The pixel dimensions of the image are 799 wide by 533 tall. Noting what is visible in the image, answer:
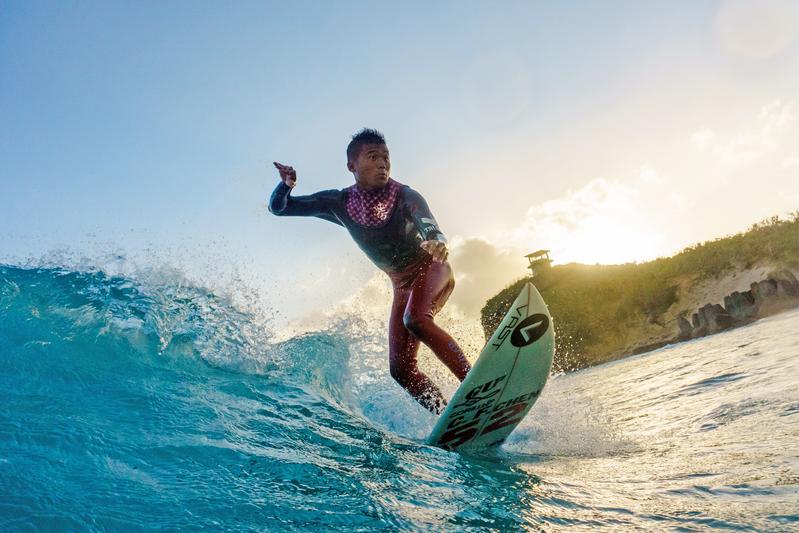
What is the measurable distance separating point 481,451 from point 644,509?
1980mm

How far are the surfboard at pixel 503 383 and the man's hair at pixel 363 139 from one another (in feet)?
6.81

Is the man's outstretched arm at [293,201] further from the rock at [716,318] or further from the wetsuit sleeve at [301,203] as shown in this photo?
the rock at [716,318]

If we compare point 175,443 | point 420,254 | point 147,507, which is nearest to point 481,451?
point 420,254

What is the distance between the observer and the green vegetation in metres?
34.7

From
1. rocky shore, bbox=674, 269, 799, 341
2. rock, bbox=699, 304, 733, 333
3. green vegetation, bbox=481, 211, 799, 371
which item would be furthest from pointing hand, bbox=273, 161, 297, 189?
green vegetation, bbox=481, 211, 799, 371

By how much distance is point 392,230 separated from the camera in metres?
4.67

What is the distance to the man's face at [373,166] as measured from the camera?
467cm

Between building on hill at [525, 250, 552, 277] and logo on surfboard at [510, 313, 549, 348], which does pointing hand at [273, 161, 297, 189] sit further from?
building on hill at [525, 250, 552, 277]

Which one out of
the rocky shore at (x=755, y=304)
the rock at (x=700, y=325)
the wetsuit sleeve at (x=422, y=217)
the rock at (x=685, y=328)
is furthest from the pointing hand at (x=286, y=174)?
the rock at (x=685, y=328)

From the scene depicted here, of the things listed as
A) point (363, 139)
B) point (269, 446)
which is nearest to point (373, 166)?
point (363, 139)

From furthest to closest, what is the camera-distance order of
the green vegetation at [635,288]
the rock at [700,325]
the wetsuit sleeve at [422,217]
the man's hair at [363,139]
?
the green vegetation at [635,288] → the rock at [700,325] → the man's hair at [363,139] → the wetsuit sleeve at [422,217]

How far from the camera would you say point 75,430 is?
8.18 feet

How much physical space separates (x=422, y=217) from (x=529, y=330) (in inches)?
54.0

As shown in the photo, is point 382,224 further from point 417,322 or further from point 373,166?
point 417,322
